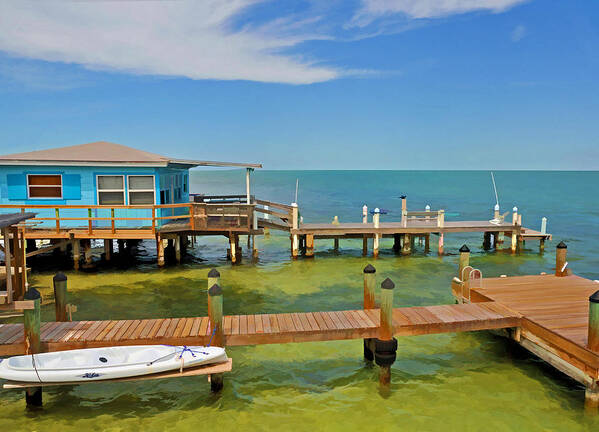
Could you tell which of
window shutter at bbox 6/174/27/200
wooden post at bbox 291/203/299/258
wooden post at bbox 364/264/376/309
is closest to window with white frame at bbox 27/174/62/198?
window shutter at bbox 6/174/27/200

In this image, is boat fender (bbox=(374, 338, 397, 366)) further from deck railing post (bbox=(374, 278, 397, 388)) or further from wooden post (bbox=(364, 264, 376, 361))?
wooden post (bbox=(364, 264, 376, 361))

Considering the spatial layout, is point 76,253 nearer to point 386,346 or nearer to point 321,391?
point 321,391

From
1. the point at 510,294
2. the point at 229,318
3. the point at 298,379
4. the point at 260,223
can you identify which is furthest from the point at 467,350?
the point at 260,223

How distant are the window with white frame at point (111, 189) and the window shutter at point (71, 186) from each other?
838mm

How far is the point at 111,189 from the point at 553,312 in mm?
17045

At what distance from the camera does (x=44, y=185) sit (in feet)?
63.5

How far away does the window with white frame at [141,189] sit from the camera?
63.8 feet

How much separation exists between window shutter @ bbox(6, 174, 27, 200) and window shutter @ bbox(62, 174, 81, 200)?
1.61 metres

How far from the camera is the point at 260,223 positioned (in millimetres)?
22031

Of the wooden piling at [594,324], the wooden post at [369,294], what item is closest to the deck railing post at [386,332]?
the wooden post at [369,294]

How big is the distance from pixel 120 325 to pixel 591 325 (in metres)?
9.31

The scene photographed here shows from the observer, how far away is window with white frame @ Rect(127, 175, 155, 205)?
63.8 feet

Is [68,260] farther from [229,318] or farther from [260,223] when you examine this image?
[229,318]

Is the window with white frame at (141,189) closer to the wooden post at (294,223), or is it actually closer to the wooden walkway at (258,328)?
the wooden post at (294,223)
